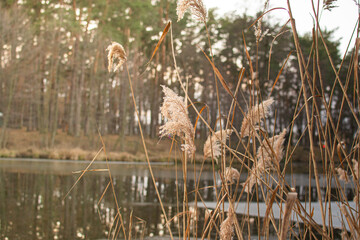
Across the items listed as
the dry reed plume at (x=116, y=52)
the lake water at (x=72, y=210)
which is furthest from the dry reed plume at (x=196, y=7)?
the lake water at (x=72, y=210)

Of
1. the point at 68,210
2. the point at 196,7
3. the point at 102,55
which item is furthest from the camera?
the point at 102,55

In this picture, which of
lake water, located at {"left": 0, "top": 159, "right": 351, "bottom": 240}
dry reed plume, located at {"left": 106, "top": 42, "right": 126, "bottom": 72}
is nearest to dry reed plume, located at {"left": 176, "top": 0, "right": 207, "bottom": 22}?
dry reed plume, located at {"left": 106, "top": 42, "right": 126, "bottom": 72}

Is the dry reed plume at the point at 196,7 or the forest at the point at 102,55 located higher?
Answer: the forest at the point at 102,55

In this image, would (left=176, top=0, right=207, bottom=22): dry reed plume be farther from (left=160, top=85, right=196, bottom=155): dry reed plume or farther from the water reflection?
the water reflection

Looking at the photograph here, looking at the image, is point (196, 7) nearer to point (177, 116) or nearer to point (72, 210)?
point (177, 116)

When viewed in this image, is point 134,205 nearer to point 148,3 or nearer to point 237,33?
point 237,33

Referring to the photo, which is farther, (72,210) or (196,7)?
(72,210)

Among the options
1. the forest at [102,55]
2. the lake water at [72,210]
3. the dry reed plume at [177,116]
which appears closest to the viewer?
the dry reed plume at [177,116]

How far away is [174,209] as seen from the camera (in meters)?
3.43

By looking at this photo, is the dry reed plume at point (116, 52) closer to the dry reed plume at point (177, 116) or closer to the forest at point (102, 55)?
the dry reed plume at point (177, 116)

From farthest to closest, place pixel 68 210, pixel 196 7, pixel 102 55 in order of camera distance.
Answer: pixel 102 55, pixel 68 210, pixel 196 7

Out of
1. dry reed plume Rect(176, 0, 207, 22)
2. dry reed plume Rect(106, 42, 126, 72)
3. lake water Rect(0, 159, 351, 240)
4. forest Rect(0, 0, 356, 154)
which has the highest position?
forest Rect(0, 0, 356, 154)

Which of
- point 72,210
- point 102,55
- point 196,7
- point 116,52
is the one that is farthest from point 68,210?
point 102,55

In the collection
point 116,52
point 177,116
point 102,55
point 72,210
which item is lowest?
point 72,210
